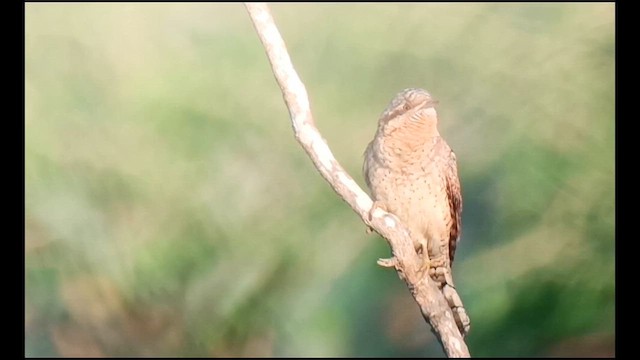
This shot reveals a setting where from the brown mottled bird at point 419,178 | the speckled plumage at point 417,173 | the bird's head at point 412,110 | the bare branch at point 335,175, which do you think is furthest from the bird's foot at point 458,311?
the bird's head at point 412,110

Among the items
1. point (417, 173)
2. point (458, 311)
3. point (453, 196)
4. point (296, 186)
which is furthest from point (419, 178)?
point (296, 186)

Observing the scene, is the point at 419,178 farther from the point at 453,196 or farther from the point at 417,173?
the point at 453,196

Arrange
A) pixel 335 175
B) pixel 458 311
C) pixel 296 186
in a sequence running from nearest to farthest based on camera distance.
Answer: pixel 335 175 → pixel 458 311 → pixel 296 186

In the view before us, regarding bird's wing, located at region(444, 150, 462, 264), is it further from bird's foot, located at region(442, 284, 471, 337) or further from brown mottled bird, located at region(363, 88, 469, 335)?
bird's foot, located at region(442, 284, 471, 337)

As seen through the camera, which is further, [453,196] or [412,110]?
[453,196]

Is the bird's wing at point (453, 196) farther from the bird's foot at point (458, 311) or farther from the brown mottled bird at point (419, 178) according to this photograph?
the bird's foot at point (458, 311)
